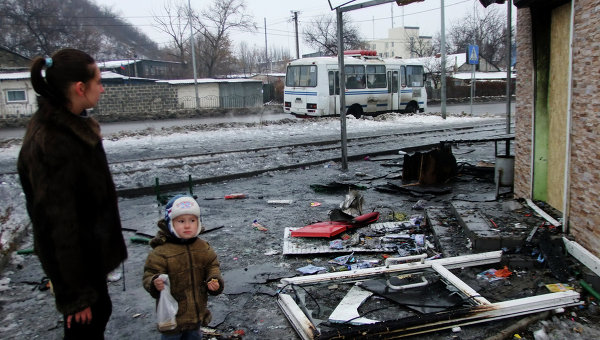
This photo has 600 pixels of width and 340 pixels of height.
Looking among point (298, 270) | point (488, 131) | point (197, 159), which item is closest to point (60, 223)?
point (298, 270)

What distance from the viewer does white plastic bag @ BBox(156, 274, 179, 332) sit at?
2891mm

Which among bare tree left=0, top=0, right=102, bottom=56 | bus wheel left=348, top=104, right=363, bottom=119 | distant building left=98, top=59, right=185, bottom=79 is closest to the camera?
bus wheel left=348, top=104, right=363, bottom=119

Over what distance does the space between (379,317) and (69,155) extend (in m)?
2.75

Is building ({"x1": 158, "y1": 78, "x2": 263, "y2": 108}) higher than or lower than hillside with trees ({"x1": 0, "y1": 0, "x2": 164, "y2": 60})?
lower

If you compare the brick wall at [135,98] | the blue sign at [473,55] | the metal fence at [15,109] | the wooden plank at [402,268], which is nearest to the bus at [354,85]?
the blue sign at [473,55]

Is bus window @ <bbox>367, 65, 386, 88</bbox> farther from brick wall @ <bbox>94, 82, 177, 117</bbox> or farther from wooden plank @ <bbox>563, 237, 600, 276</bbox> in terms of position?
wooden plank @ <bbox>563, 237, 600, 276</bbox>

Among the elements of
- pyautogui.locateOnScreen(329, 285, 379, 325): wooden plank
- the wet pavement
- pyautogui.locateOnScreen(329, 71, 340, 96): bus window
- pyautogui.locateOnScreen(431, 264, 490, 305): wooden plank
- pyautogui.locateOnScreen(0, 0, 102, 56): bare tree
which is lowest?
the wet pavement

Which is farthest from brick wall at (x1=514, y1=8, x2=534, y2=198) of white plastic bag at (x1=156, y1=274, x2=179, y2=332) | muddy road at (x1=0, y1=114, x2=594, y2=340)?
white plastic bag at (x1=156, y1=274, x2=179, y2=332)

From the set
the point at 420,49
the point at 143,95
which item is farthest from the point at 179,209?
the point at 420,49

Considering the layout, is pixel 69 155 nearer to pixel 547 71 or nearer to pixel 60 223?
pixel 60 223

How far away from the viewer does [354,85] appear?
24359 millimetres

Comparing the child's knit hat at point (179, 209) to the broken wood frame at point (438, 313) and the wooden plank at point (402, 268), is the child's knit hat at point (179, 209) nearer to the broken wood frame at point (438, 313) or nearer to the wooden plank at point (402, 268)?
the broken wood frame at point (438, 313)

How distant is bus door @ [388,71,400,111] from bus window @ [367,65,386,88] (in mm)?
475

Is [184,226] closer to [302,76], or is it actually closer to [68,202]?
[68,202]
